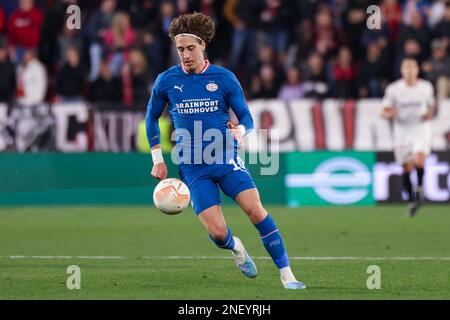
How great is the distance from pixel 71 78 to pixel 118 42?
48.0 inches

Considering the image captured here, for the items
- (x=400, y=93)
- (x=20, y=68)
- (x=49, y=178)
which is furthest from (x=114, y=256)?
(x=20, y=68)

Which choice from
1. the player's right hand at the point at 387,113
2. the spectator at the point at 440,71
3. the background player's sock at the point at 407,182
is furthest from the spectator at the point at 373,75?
the background player's sock at the point at 407,182

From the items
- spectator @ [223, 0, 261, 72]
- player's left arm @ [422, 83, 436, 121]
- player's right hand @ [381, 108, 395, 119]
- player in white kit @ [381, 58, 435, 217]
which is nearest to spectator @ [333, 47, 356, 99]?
spectator @ [223, 0, 261, 72]

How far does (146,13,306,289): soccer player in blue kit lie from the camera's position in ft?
31.4

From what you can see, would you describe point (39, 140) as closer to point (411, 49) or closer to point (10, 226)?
point (10, 226)

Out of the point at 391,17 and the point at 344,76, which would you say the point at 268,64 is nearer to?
the point at 344,76

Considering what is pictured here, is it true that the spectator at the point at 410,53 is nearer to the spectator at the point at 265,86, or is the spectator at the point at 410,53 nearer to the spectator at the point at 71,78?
the spectator at the point at 265,86

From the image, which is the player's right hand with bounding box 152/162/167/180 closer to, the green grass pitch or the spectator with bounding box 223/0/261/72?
the green grass pitch

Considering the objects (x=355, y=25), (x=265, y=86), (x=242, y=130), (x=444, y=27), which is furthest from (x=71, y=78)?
(x=242, y=130)

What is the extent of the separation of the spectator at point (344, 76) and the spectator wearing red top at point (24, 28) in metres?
5.57

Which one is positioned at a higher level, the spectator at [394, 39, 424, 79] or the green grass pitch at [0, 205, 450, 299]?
the spectator at [394, 39, 424, 79]

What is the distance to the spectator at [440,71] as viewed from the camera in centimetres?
2086

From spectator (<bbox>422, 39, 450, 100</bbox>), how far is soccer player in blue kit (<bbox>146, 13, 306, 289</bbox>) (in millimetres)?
11629

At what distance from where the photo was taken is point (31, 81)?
21000 millimetres
